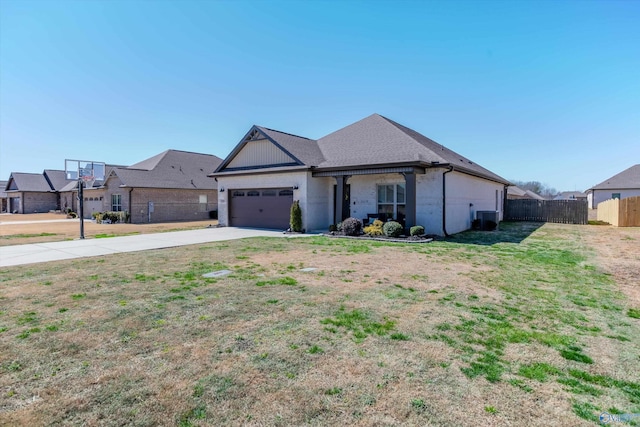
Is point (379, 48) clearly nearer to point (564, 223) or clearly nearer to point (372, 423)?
point (372, 423)

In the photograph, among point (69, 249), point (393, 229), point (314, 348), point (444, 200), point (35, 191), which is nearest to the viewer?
point (314, 348)

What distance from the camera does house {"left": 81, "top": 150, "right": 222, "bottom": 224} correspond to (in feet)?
86.2

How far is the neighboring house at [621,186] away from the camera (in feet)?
121

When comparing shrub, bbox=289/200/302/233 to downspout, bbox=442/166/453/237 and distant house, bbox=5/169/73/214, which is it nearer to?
downspout, bbox=442/166/453/237

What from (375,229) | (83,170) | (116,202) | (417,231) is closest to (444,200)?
(417,231)

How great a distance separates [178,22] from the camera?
1355 cm

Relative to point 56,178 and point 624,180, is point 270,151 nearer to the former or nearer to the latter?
point 56,178

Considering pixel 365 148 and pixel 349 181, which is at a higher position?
pixel 365 148

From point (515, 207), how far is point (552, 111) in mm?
8523

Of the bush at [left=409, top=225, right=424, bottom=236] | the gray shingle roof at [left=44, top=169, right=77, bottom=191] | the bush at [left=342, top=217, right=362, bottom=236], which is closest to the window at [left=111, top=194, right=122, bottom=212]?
the gray shingle roof at [left=44, top=169, right=77, bottom=191]

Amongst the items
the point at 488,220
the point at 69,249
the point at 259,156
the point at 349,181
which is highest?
the point at 259,156

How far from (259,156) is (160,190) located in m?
12.9

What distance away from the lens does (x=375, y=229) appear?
1460cm

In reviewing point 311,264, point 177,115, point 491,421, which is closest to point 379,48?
point 311,264
